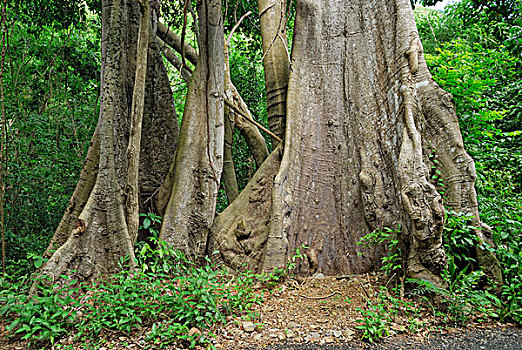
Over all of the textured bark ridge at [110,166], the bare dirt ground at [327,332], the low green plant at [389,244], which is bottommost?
the bare dirt ground at [327,332]

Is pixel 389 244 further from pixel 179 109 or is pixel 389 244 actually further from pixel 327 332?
pixel 179 109

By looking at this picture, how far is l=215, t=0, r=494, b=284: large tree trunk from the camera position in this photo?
11.1ft

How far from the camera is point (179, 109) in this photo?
1002 cm

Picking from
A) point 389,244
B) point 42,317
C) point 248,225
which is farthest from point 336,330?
point 42,317

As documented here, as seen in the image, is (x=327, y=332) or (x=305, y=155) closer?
(x=327, y=332)

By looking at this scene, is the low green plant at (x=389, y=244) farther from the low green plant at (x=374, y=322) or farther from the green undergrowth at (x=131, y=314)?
the green undergrowth at (x=131, y=314)

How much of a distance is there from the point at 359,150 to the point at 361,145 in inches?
2.4

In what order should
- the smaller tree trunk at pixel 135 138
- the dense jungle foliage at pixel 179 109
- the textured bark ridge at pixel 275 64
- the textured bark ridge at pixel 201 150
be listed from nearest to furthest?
the dense jungle foliage at pixel 179 109, the smaller tree trunk at pixel 135 138, the textured bark ridge at pixel 201 150, the textured bark ridge at pixel 275 64

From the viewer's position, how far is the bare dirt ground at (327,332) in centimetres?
261

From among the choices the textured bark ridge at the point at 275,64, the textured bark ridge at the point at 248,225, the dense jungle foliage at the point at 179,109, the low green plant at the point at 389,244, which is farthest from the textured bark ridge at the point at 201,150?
the low green plant at the point at 389,244

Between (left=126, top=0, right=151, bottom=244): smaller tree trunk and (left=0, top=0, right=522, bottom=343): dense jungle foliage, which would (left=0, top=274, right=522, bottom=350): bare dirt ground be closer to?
(left=0, top=0, right=522, bottom=343): dense jungle foliage

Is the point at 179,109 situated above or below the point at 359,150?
above

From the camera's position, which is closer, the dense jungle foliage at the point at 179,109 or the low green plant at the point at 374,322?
the low green plant at the point at 374,322

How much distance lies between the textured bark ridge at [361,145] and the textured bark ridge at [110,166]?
166 cm
